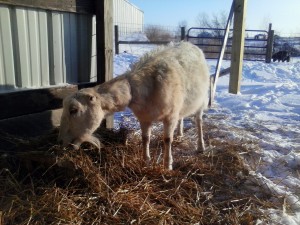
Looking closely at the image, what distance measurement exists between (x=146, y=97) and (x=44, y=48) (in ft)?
5.30

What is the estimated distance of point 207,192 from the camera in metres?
3.39

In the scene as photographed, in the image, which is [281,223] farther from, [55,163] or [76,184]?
[55,163]

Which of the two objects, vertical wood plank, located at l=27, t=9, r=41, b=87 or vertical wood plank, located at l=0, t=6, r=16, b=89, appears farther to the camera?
vertical wood plank, located at l=27, t=9, r=41, b=87

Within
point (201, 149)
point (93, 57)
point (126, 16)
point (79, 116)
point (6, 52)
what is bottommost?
point (201, 149)

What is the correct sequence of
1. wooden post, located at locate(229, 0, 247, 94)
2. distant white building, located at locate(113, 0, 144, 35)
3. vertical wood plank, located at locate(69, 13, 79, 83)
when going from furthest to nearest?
1. distant white building, located at locate(113, 0, 144, 35)
2. wooden post, located at locate(229, 0, 247, 94)
3. vertical wood plank, located at locate(69, 13, 79, 83)

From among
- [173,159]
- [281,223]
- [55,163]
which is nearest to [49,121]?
[55,163]

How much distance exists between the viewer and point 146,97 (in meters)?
3.59

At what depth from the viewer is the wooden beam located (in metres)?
3.75

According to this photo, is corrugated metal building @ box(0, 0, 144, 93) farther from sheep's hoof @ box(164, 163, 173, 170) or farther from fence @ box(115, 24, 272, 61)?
fence @ box(115, 24, 272, 61)

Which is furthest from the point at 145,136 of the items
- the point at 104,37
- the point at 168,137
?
the point at 104,37

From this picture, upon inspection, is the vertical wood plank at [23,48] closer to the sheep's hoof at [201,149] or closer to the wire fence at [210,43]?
A: the sheep's hoof at [201,149]

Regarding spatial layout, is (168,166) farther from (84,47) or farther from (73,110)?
(84,47)

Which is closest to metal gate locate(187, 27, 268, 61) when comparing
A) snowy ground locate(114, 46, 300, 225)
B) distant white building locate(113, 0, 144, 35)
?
snowy ground locate(114, 46, 300, 225)

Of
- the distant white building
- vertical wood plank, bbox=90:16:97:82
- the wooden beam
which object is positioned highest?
the distant white building
